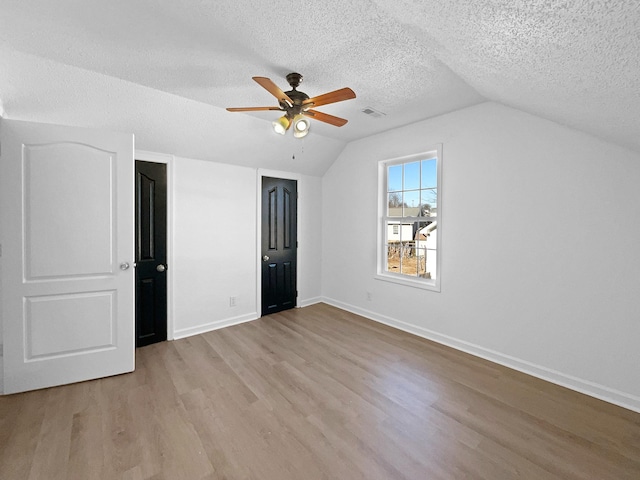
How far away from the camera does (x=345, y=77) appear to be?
231 centimetres

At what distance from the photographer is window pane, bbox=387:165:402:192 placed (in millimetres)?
3822

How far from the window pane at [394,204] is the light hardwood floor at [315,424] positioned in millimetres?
1904

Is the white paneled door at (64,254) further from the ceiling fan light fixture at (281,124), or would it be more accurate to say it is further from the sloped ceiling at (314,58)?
the ceiling fan light fixture at (281,124)

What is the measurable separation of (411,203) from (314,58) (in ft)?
7.42

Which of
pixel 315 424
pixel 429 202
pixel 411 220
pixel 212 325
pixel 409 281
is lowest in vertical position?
pixel 315 424

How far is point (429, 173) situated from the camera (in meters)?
3.47

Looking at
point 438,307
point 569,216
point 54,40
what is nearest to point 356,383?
point 438,307

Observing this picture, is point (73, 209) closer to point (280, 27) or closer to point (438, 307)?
point (280, 27)

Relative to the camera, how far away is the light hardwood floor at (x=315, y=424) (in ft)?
5.14

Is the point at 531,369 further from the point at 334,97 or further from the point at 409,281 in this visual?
the point at 334,97

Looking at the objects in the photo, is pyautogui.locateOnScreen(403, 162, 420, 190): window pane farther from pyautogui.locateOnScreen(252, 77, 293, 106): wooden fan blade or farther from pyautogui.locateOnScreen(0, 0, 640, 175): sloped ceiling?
pyautogui.locateOnScreen(252, 77, 293, 106): wooden fan blade

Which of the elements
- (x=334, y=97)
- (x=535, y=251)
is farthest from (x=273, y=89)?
(x=535, y=251)

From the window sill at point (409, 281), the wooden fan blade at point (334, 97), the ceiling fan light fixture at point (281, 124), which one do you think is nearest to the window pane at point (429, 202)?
the window sill at point (409, 281)

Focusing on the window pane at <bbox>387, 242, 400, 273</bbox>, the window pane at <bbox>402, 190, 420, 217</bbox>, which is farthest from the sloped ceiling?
the window pane at <bbox>387, 242, 400, 273</bbox>
